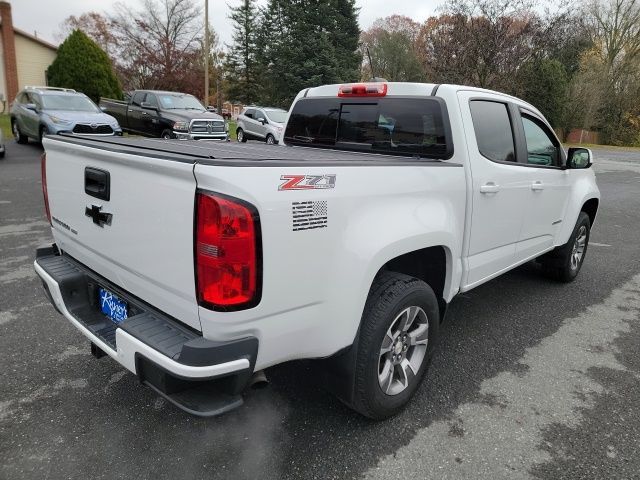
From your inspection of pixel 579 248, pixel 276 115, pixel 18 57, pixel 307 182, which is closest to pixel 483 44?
pixel 276 115

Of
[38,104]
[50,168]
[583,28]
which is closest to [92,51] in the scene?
[38,104]

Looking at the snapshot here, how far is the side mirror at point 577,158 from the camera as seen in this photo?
4.23 meters

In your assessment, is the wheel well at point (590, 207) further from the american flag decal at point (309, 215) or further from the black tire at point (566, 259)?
the american flag decal at point (309, 215)

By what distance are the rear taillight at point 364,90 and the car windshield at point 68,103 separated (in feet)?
38.1

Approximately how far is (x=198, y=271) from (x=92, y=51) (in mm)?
27226

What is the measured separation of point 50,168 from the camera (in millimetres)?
2836

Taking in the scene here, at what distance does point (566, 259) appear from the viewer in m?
4.84

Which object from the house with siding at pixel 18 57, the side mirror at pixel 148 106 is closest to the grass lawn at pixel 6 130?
the side mirror at pixel 148 106

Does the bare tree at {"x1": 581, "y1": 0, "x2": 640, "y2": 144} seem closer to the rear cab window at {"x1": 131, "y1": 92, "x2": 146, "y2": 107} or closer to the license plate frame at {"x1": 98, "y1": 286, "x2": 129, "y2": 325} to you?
the rear cab window at {"x1": 131, "y1": 92, "x2": 146, "y2": 107}

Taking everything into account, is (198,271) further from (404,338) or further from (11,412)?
(11,412)

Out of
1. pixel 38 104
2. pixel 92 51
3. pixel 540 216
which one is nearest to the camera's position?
pixel 540 216

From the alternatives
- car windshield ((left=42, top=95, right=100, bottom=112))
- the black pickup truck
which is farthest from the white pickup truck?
car windshield ((left=42, top=95, right=100, bottom=112))

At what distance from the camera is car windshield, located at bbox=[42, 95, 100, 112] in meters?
12.7

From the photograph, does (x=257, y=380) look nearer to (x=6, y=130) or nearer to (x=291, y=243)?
(x=291, y=243)
